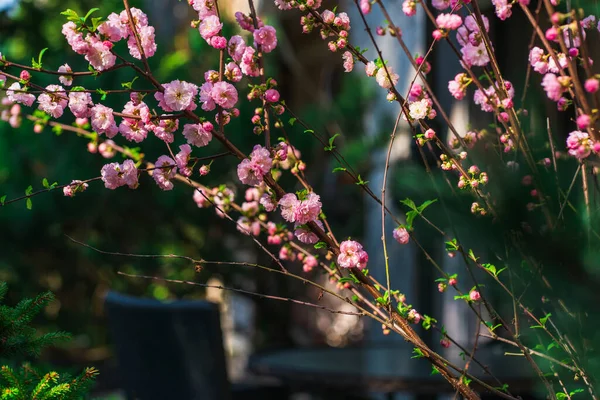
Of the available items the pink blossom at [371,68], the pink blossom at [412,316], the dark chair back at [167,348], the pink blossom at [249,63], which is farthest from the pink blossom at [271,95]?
the dark chair back at [167,348]

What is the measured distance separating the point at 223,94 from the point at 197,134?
0.06 meters

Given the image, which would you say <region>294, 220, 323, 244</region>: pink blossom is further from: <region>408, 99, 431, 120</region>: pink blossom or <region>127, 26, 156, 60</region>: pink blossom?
<region>127, 26, 156, 60</region>: pink blossom

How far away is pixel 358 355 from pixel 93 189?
213cm

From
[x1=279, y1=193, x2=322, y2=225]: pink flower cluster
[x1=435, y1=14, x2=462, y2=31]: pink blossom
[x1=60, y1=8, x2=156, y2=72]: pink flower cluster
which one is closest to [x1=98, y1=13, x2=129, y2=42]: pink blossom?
[x1=60, y1=8, x2=156, y2=72]: pink flower cluster

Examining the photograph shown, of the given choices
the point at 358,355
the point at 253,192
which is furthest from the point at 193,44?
the point at 253,192

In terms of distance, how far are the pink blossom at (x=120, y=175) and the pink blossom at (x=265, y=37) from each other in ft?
0.82

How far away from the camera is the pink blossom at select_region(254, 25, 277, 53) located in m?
1.08

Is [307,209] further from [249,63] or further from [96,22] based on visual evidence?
[96,22]

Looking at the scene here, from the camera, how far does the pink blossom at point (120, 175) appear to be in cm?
105

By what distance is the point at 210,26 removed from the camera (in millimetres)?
1059

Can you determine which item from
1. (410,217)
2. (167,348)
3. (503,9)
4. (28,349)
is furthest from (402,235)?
(167,348)

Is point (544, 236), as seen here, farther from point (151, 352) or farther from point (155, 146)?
point (155, 146)

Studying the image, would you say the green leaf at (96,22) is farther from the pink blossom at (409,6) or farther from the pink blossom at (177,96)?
the pink blossom at (409,6)

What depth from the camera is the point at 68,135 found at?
4.45 m
